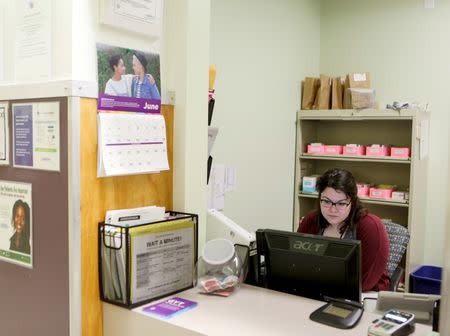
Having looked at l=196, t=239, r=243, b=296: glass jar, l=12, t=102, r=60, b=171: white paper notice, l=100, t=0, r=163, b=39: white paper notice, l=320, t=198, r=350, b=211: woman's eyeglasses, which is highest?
l=100, t=0, r=163, b=39: white paper notice

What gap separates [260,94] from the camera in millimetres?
3566

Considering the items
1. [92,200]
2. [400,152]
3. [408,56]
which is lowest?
[92,200]

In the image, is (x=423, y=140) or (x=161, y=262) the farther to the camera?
(x=423, y=140)

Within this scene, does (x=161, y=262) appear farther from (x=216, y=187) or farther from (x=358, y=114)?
(x=358, y=114)

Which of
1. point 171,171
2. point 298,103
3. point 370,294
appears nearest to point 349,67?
point 298,103

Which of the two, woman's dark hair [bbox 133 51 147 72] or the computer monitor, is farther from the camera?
woman's dark hair [bbox 133 51 147 72]

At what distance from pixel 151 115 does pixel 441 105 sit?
2.98 m

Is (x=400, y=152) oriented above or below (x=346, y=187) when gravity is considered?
above

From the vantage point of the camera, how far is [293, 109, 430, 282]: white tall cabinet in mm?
3613

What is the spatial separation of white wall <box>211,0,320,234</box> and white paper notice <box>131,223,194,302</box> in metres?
1.42

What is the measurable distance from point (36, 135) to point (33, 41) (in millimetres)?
321

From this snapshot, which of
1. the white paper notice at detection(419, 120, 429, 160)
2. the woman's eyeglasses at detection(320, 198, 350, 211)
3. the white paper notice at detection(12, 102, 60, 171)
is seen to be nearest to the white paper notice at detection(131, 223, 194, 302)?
the white paper notice at detection(12, 102, 60, 171)

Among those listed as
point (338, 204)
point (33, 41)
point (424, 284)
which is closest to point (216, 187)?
point (338, 204)

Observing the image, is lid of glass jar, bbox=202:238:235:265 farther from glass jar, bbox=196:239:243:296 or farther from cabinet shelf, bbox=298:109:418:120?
cabinet shelf, bbox=298:109:418:120
